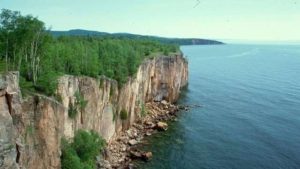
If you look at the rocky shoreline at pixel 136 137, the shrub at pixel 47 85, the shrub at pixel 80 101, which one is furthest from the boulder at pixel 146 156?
the shrub at pixel 47 85

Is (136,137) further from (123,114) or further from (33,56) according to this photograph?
(33,56)

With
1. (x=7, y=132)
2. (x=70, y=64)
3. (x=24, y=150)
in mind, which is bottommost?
(x=24, y=150)

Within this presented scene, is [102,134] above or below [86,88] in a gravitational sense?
below

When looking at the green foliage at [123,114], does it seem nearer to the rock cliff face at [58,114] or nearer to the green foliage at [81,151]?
the rock cliff face at [58,114]

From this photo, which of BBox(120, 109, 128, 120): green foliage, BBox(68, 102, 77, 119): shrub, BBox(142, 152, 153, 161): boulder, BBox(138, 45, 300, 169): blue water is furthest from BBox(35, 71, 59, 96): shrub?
BBox(120, 109, 128, 120): green foliage

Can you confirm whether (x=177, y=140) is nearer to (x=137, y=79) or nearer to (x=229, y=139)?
(x=229, y=139)

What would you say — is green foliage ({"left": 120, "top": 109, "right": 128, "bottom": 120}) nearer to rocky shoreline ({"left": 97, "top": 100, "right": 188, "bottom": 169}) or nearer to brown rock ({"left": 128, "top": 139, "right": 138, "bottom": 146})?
rocky shoreline ({"left": 97, "top": 100, "right": 188, "bottom": 169})

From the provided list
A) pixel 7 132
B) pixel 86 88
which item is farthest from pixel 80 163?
pixel 7 132
